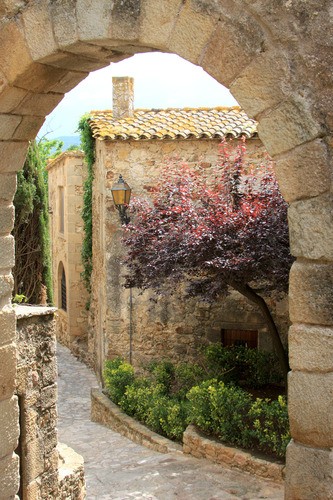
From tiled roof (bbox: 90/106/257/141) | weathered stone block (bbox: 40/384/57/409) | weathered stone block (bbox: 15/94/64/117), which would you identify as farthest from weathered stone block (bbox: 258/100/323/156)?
tiled roof (bbox: 90/106/257/141)

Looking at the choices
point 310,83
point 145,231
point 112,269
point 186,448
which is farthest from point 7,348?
point 112,269

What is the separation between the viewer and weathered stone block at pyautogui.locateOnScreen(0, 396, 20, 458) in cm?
406

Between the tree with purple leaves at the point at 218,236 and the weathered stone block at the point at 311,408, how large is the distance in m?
5.86

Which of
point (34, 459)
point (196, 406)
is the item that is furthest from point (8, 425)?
point (196, 406)

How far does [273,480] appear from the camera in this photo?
7.86 m

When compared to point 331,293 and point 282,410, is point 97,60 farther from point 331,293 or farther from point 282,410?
point 282,410

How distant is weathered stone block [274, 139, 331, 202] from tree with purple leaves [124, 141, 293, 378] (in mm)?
5897

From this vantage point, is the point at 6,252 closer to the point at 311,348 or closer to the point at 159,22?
the point at 159,22

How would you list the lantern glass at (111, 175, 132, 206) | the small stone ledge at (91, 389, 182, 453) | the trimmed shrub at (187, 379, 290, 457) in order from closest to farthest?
the trimmed shrub at (187, 379, 290, 457) → the small stone ledge at (91, 389, 182, 453) → the lantern glass at (111, 175, 132, 206)

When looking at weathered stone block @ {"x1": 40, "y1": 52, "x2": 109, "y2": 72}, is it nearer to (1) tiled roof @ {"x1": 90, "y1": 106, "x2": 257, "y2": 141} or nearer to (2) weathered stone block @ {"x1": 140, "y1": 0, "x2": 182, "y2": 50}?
(2) weathered stone block @ {"x1": 140, "y1": 0, "x2": 182, "y2": 50}

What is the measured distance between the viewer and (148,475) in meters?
8.05

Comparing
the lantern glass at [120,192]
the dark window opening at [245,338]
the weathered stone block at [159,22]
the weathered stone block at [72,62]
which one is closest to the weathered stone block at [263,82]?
the weathered stone block at [159,22]

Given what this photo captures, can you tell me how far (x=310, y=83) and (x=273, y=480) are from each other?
19.6 feet

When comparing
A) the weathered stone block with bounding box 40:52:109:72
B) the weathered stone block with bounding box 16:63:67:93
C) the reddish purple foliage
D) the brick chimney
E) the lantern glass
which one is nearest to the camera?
the weathered stone block with bounding box 40:52:109:72
